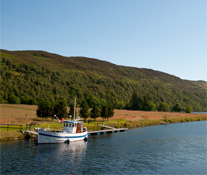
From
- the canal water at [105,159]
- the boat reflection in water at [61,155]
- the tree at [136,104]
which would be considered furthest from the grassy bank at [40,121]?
the tree at [136,104]

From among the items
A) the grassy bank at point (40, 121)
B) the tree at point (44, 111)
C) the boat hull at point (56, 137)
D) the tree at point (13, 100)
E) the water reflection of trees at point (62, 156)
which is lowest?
the water reflection of trees at point (62, 156)

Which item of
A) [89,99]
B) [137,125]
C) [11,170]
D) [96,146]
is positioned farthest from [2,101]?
[11,170]

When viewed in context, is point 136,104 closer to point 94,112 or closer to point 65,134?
point 94,112

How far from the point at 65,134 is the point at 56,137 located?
2310mm

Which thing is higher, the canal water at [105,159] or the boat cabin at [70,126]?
the boat cabin at [70,126]

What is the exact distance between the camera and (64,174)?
30.1m

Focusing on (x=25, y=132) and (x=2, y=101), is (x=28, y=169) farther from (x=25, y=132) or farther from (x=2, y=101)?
(x=2, y=101)

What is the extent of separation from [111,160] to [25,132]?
26.7 m

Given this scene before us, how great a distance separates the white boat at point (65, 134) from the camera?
5032 cm

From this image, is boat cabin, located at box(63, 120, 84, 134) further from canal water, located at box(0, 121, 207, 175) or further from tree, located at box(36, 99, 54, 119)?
tree, located at box(36, 99, 54, 119)

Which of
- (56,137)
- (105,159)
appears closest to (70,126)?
(56,137)

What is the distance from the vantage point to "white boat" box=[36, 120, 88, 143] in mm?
50319

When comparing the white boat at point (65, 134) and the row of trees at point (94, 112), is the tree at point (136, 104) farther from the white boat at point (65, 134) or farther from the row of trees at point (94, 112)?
the white boat at point (65, 134)

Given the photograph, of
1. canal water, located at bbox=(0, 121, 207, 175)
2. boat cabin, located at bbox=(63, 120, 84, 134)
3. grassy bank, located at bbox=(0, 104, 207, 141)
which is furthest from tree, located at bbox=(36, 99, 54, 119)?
canal water, located at bbox=(0, 121, 207, 175)
